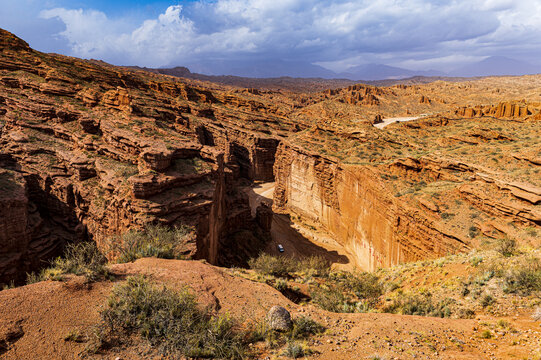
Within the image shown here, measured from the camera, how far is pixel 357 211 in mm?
25078

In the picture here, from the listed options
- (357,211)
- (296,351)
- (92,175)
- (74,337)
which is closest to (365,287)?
(296,351)

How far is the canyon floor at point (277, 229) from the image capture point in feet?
20.4

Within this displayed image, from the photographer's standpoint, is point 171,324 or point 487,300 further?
point 487,300

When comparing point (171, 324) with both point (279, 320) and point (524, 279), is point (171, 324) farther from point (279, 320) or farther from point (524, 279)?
point (524, 279)

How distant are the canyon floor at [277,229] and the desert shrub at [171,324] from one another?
0.78ft

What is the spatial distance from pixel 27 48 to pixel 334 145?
45.1 metres

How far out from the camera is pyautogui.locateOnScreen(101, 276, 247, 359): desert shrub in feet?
18.0

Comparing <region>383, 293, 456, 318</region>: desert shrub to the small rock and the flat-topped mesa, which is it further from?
the flat-topped mesa

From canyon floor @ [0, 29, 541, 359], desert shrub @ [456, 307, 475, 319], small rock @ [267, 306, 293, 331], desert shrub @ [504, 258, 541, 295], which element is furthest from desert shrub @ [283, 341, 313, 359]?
desert shrub @ [504, 258, 541, 295]

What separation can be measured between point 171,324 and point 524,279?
10.4m

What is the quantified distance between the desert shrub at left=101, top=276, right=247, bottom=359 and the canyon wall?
571 inches

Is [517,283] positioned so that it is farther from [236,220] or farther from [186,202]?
[236,220]

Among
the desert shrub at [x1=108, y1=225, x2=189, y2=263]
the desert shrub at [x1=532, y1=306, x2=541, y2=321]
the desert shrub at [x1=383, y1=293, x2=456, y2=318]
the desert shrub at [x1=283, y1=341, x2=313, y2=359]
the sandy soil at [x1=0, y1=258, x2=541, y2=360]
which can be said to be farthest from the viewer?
the desert shrub at [x1=108, y1=225, x2=189, y2=263]

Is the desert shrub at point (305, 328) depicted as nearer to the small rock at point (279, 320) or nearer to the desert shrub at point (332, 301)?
the small rock at point (279, 320)
